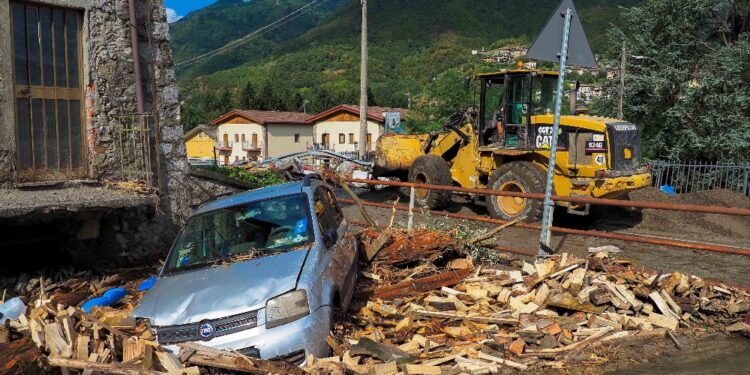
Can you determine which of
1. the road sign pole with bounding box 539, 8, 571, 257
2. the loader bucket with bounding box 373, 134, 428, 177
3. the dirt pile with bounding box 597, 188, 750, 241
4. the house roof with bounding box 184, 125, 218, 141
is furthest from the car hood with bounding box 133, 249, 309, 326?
the house roof with bounding box 184, 125, 218, 141

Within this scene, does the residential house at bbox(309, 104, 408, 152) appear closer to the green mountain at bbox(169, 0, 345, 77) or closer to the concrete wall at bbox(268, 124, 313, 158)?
the concrete wall at bbox(268, 124, 313, 158)

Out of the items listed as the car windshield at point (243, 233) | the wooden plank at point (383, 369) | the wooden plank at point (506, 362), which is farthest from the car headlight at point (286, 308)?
the wooden plank at point (506, 362)

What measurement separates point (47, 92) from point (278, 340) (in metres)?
5.65

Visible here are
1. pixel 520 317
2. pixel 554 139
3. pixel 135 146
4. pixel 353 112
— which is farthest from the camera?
pixel 353 112

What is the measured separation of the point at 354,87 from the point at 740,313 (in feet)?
237

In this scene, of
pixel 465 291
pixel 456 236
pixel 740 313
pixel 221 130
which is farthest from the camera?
pixel 221 130

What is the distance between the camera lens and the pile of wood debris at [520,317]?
5359 millimetres

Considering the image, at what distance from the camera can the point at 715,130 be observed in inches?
878

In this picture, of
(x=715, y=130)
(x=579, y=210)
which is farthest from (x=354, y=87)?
(x=579, y=210)

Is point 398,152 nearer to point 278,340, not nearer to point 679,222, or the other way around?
point 679,222

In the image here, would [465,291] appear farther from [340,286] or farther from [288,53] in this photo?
[288,53]

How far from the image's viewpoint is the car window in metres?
6.60

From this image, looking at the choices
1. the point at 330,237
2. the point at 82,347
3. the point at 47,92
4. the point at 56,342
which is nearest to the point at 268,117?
the point at 47,92

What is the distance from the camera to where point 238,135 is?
5669 cm
